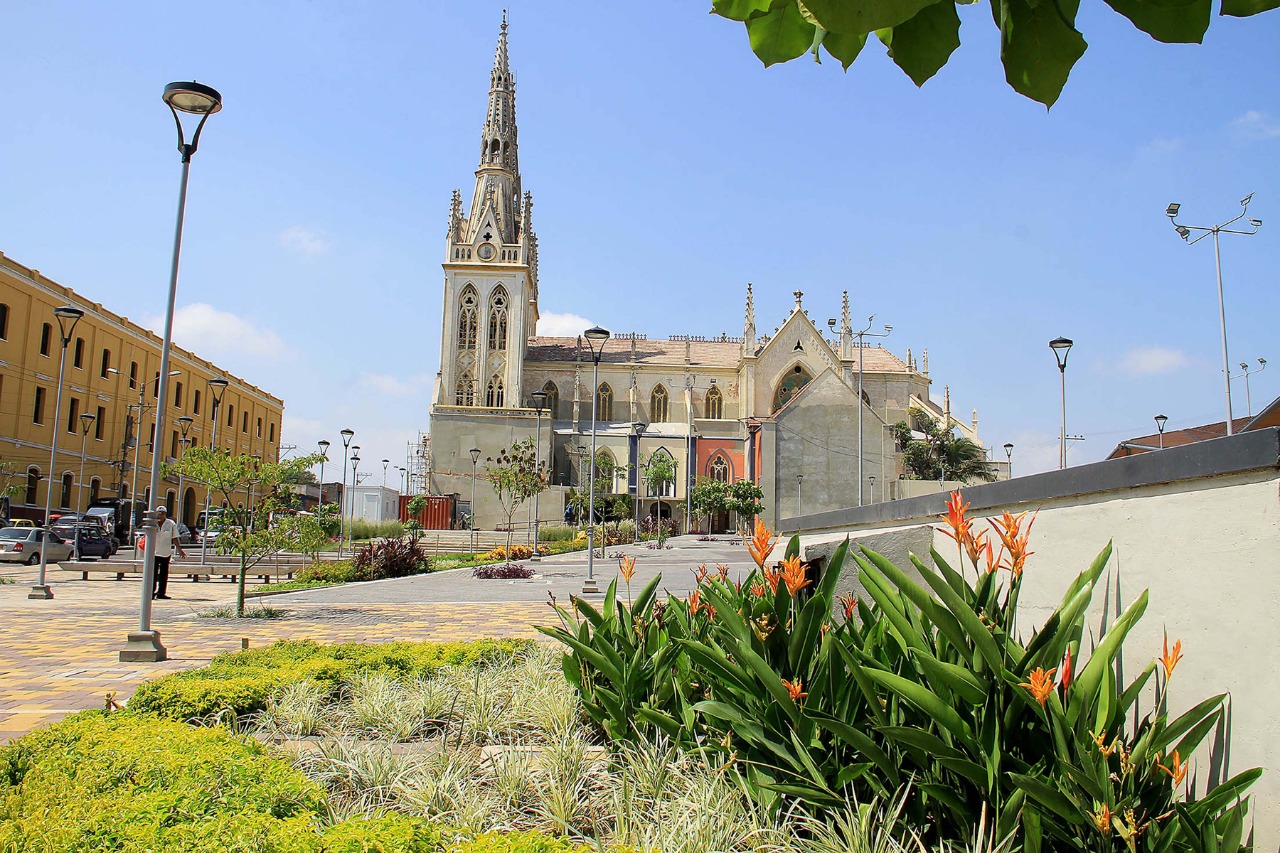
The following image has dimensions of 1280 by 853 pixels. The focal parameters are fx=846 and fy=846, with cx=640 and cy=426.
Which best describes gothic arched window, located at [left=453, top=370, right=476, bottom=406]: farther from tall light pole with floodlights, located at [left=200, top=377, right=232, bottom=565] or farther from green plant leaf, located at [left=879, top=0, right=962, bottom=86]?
green plant leaf, located at [left=879, top=0, right=962, bottom=86]

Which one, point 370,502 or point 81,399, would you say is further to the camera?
point 370,502

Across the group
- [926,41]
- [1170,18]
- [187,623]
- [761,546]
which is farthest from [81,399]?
[1170,18]

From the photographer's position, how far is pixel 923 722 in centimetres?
287

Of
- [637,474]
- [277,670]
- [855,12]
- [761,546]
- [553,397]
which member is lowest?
[277,670]

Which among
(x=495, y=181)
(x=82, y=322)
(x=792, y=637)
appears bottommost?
(x=792, y=637)

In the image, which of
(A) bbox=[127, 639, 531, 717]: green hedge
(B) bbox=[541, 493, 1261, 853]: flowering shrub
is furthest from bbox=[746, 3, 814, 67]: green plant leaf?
(A) bbox=[127, 639, 531, 717]: green hedge

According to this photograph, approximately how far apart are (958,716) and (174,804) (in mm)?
2560

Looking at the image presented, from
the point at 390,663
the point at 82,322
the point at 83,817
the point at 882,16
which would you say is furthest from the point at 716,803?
the point at 82,322

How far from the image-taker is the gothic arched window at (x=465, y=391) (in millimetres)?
64875

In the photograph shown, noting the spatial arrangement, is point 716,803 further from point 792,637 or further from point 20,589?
point 20,589

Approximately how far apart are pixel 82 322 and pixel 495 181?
32.1 meters

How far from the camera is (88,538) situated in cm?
2808

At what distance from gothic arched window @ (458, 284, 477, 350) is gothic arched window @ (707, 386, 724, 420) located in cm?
1962

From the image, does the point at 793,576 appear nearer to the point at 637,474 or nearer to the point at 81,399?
the point at 81,399
